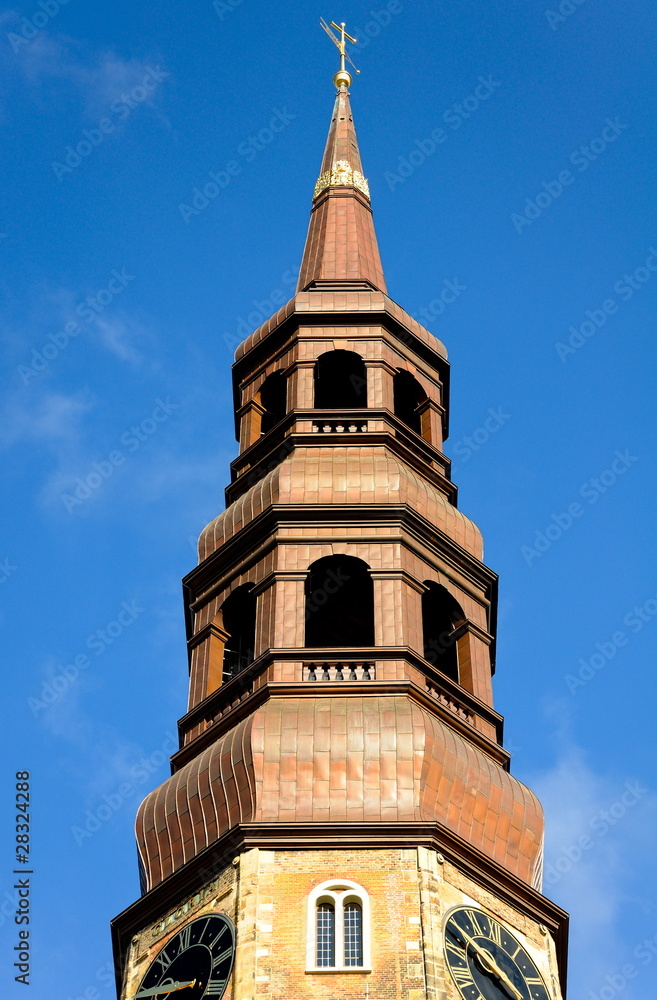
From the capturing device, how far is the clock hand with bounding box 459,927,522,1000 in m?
36.1

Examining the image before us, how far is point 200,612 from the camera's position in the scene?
4428 cm

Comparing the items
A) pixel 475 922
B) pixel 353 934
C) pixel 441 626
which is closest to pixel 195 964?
pixel 353 934

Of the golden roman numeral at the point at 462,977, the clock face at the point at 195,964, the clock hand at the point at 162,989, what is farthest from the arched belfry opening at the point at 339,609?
the golden roman numeral at the point at 462,977

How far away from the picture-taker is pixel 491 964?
3616 cm

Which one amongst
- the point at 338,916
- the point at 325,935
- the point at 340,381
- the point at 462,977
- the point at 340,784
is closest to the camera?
the point at 462,977

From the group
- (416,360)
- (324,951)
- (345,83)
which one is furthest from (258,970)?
(345,83)

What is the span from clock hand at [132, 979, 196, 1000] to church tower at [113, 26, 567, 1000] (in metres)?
0.04

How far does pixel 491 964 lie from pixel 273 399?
17020mm

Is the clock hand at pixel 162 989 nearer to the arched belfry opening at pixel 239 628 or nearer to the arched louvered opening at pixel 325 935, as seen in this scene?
the arched louvered opening at pixel 325 935

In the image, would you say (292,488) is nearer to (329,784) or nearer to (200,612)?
(200,612)

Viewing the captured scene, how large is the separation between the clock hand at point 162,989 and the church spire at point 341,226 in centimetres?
1895

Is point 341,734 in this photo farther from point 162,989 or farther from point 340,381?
point 340,381

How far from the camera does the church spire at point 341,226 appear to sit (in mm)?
51750

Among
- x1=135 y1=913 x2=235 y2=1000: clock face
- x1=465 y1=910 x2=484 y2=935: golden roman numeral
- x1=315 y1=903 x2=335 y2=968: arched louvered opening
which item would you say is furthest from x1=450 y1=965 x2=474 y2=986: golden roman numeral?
x1=135 y1=913 x2=235 y2=1000: clock face
